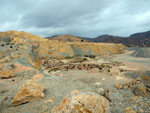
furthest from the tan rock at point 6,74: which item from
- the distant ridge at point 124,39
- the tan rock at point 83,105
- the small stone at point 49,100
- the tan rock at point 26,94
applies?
the distant ridge at point 124,39

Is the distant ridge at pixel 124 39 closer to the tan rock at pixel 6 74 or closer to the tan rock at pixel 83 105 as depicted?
the tan rock at pixel 6 74

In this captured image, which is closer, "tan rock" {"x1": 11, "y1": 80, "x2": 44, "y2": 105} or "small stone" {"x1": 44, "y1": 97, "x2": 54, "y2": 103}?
"tan rock" {"x1": 11, "y1": 80, "x2": 44, "y2": 105}

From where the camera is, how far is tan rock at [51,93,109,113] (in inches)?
110

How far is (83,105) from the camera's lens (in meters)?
2.85

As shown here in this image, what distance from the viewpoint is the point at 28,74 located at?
994 centimetres

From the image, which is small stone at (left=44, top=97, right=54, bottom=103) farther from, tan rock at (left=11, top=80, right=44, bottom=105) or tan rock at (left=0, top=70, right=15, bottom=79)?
tan rock at (left=0, top=70, right=15, bottom=79)

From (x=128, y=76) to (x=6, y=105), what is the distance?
1495cm

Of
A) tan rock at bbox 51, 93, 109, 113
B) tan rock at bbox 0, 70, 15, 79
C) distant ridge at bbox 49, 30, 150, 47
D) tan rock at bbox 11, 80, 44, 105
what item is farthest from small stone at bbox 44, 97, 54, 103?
distant ridge at bbox 49, 30, 150, 47

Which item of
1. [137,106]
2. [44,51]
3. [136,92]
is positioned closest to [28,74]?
[137,106]

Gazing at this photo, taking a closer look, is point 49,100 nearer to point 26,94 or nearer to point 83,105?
point 26,94

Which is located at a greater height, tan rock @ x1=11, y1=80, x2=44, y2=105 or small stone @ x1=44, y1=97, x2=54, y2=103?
tan rock @ x1=11, y1=80, x2=44, y2=105

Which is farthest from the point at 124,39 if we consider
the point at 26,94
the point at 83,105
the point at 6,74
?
the point at 83,105

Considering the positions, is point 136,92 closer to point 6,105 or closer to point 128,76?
point 128,76

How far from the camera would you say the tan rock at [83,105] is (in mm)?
2788
